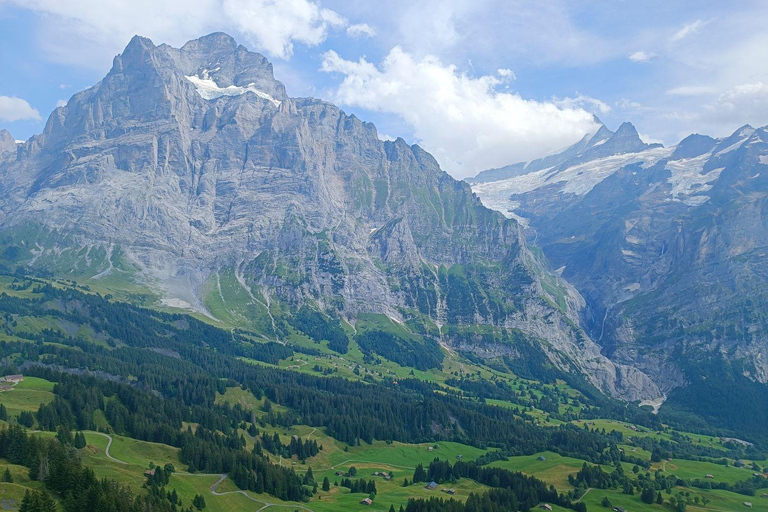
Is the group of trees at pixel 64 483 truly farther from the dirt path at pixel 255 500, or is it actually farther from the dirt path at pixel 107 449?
the dirt path at pixel 255 500

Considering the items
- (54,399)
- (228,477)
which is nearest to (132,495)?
(228,477)

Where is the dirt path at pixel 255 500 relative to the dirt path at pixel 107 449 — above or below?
below

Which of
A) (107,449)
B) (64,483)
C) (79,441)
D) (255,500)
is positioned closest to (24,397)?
(107,449)

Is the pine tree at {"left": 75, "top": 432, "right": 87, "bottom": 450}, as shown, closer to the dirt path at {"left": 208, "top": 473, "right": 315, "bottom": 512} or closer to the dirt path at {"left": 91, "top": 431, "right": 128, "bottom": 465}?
the dirt path at {"left": 91, "top": 431, "right": 128, "bottom": 465}

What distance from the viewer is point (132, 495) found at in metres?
125

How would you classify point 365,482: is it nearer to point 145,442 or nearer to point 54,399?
point 145,442

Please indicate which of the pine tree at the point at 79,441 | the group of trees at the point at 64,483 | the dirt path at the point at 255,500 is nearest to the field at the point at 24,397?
the pine tree at the point at 79,441

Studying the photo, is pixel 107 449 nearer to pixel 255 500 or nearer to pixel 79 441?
pixel 79 441

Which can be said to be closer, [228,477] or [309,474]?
[228,477]

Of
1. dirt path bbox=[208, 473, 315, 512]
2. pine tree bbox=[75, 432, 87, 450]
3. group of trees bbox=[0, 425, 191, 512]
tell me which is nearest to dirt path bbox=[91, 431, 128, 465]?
pine tree bbox=[75, 432, 87, 450]

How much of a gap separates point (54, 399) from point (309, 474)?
3000 inches

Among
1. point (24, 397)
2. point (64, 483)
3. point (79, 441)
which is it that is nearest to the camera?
point (64, 483)

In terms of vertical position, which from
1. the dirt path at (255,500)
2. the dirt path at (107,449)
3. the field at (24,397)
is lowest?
the dirt path at (255,500)

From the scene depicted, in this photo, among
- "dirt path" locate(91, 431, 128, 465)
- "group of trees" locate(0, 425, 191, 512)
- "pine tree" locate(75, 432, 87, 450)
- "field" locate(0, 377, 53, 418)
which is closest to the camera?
"group of trees" locate(0, 425, 191, 512)
